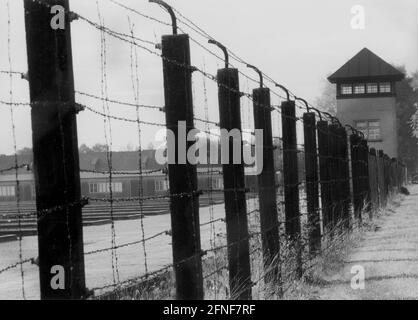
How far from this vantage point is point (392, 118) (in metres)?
39.8

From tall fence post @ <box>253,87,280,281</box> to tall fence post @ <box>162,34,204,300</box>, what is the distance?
214 centimetres

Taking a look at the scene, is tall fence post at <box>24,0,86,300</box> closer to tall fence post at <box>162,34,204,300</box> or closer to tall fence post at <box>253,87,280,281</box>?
tall fence post at <box>162,34,204,300</box>

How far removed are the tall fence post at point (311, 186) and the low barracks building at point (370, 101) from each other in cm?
3114

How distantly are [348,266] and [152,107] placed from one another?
510cm

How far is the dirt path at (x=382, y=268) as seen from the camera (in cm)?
638

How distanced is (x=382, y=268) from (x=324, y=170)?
8.61 feet

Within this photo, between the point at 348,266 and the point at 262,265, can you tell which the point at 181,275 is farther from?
the point at 348,266

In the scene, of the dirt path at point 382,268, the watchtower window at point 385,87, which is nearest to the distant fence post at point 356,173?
the dirt path at point 382,268

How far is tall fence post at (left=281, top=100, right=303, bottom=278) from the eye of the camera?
7293 millimetres

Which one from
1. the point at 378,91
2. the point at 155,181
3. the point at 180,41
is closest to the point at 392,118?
the point at 378,91

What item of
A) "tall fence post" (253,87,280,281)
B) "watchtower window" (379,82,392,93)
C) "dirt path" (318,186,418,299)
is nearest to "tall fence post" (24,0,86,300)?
"tall fence post" (253,87,280,281)

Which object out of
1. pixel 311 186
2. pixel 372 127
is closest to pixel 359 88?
pixel 372 127

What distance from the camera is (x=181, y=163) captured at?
13.0 ft

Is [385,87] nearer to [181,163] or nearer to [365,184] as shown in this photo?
[365,184]
